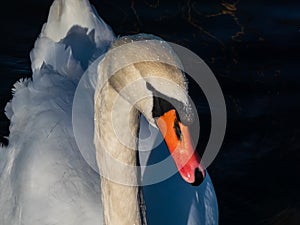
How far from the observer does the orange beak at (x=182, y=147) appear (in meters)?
3.31

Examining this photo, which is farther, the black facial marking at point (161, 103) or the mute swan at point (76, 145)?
the mute swan at point (76, 145)

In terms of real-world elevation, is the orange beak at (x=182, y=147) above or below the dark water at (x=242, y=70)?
above

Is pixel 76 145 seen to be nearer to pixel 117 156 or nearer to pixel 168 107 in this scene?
pixel 117 156

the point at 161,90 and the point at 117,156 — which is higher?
the point at 161,90

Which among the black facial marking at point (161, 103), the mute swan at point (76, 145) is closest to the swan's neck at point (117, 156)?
the mute swan at point (76, 145)

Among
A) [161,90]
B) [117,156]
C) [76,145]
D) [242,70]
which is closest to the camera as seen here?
[161,90]

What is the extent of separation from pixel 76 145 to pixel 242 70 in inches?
114

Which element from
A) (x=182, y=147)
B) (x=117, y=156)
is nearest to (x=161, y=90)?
(x=182, y=147)

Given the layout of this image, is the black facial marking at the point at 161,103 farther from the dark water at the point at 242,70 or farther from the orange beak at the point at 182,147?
the dark water at the point at 242,70

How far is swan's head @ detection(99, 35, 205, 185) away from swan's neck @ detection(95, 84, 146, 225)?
10 centimetres

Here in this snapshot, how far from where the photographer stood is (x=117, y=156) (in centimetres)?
364

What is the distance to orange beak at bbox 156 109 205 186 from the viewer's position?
3.31m

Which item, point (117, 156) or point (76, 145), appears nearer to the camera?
point (117, 156)

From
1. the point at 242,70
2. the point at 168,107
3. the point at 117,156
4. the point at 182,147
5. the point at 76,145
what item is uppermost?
the point at 168,107
